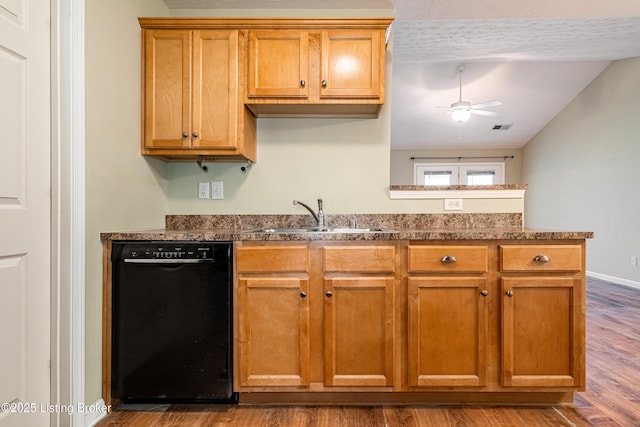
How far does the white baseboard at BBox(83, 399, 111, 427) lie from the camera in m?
1.57

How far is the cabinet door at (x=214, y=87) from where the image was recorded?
196 cm

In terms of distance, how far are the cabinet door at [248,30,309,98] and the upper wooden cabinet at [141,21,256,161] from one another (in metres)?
0.09

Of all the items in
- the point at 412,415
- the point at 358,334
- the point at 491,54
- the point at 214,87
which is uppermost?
the point at 491,54

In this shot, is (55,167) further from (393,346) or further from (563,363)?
(563,363)

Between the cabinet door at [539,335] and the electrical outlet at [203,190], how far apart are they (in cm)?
186

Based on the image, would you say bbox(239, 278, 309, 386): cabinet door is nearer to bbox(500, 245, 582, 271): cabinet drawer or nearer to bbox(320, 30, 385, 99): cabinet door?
bbox(500, 245, 582, 271): cabinet drawer

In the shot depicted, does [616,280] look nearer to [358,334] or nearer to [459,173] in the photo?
[459,173]

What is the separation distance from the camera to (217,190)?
2.31 m

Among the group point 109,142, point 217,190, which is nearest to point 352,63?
point 217,190

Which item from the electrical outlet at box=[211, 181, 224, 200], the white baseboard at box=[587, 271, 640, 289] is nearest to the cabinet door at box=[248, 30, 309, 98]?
the electrical outlet at box=[211, 181, 224, 200]

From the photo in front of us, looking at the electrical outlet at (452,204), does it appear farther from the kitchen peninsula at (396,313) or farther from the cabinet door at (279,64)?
the cabinet door at (279,64)

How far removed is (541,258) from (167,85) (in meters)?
2.22

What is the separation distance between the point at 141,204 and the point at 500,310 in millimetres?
2055

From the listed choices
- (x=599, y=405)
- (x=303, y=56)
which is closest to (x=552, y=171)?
(x=599, y=405)
